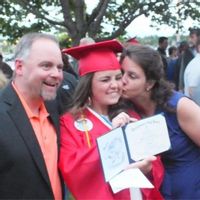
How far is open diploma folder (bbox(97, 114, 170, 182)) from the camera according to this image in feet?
7.44

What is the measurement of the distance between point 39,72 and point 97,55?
0.55 m

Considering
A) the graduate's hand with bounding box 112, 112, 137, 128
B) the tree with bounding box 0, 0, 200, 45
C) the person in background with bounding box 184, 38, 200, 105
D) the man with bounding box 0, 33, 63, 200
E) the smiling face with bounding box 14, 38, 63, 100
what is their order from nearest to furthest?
the man with bounding box 0, 33, 63, 200
the smiling face with bounding box 14, 38, 63, 100
the graduate's hand with bounding box 112, 112, 137, 128
the person in background with bounding box 184, 38, 200, 105
the tree with bounding box 0, 0, 200, 45

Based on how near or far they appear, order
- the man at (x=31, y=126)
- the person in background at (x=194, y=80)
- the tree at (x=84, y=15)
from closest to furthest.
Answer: the man at (x=31, y=126), the person in background at (x=194, y=80), the tree at (x=84, y=15)

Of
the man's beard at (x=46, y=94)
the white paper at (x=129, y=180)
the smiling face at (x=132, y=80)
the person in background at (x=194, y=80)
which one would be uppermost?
the man's beard at (x=46, y=94)

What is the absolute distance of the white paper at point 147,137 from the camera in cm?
235

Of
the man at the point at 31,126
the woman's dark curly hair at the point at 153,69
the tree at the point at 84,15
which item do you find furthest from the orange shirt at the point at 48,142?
the tree at the point at 84,15

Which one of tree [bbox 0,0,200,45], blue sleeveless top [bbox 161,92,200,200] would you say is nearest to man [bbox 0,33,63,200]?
blue sleeveless top [bbox 161,92,200,200]

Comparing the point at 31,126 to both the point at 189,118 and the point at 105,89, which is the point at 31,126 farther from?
the point at 189,118

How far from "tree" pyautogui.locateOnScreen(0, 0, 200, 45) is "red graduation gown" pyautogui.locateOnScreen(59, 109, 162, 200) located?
23.1 feet

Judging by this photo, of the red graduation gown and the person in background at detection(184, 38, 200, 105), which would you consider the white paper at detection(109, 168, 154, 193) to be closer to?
the red graduation gown

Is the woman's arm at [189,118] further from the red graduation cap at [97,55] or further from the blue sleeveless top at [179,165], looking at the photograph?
the red graduation cap at [97,55]

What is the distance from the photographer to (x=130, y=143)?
7.70ft

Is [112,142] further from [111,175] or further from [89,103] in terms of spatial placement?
[89,103]

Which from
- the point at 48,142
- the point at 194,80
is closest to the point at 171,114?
the point at 48,142
